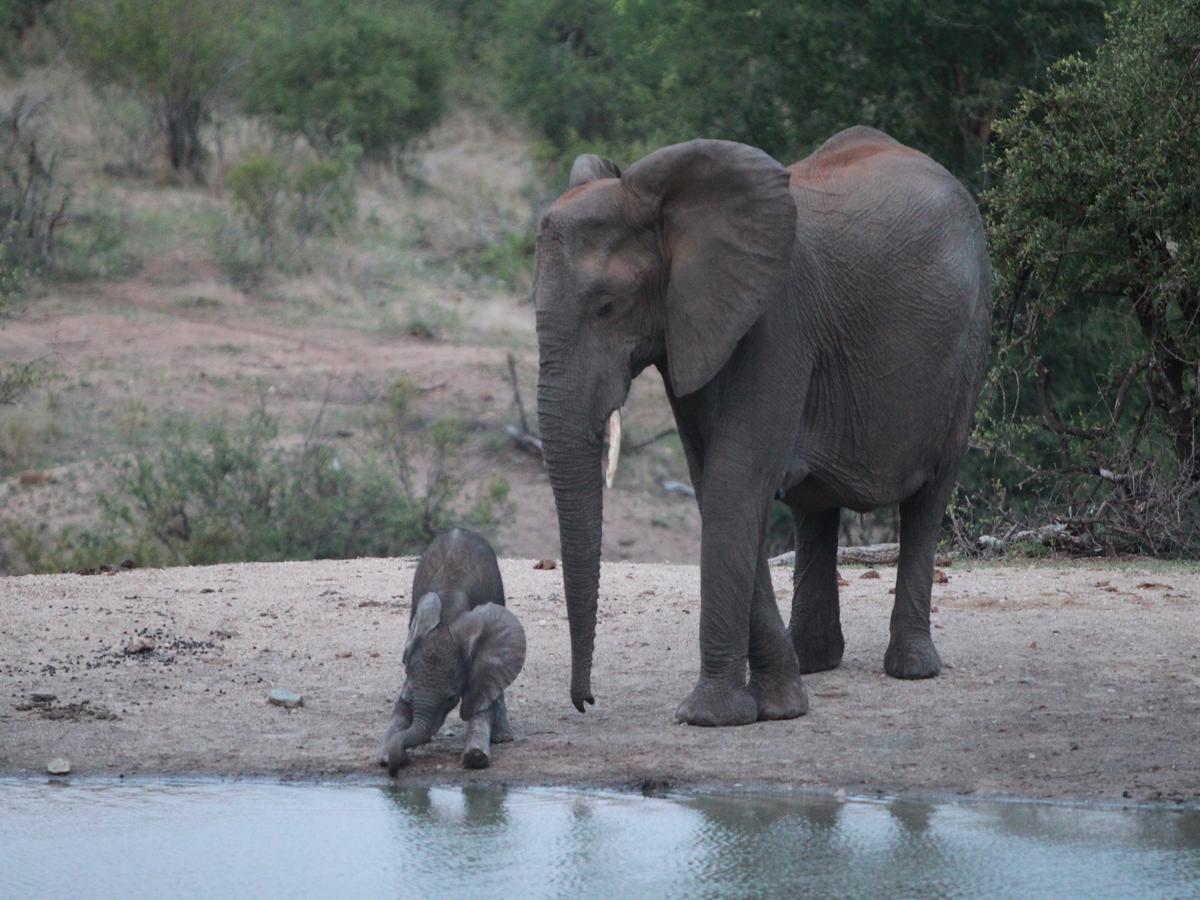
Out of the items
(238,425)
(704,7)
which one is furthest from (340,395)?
(704,7)

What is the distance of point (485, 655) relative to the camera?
22.1 feet

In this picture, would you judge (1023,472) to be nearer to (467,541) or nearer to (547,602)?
(547,602)

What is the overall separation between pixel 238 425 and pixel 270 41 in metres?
14.1

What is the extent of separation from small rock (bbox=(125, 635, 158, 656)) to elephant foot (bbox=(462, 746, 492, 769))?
99.7 inches

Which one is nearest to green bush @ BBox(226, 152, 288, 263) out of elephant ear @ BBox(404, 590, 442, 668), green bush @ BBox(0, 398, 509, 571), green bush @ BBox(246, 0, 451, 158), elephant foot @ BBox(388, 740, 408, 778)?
green bush @ BBox(246, 0, 451, 158)

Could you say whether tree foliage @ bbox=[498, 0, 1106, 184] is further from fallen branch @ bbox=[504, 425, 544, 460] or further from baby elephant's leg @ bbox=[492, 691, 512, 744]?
baby elephant's leg @ bbox=[492, 691, 512, 744]

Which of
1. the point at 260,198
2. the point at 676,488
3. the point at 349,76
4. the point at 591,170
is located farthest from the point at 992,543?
the point at 349,76

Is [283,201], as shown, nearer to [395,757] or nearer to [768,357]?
[768,357]

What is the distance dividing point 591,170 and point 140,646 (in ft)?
10.6

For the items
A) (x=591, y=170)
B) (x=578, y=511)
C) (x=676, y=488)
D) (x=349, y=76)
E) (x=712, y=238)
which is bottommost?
(x=676, y=488)

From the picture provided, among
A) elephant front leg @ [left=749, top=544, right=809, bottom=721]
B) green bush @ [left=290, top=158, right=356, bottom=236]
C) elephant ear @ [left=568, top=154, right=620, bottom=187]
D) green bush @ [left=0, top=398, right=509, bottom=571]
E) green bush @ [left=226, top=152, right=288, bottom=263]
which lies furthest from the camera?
green bush @ [left=290, top=158, right=356, bottom=236]

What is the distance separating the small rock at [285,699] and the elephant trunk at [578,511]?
151 cm

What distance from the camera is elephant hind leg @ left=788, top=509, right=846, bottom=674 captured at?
316 inches

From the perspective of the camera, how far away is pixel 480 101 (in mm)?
35594
